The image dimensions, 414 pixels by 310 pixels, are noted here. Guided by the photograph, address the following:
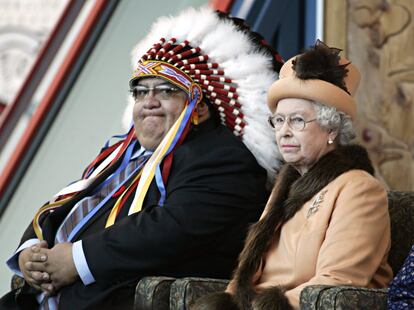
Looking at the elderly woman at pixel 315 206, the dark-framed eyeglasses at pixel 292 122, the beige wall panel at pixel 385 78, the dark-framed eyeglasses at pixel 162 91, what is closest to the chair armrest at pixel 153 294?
the elderly woman at pixel 315 206

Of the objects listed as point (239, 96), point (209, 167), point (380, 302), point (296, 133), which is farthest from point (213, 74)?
point (380, 302)

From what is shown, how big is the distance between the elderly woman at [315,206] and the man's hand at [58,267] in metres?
0.64

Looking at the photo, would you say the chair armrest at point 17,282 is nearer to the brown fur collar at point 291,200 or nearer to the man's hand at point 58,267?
the man's hand at point 58,267

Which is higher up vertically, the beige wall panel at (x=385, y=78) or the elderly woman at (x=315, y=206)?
the beige wall panel at (x=385, y=78)

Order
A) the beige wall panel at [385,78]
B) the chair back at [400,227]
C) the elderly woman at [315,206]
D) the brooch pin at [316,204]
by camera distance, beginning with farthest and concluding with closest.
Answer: the beige wall panel at [385,78] → the chair back at [400,227] → the brooch pin at [316,204] → the elderly woman at [315,206]

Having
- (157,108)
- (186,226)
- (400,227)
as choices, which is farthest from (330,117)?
(157,108)

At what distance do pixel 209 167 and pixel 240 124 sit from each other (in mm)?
223

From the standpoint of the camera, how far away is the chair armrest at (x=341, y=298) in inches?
96.0

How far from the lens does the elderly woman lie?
2.72 meters

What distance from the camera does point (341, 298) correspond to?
8.00 feet

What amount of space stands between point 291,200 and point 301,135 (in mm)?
182

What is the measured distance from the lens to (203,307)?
276 centimetres

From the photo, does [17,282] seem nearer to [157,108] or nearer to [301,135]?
[157,108]

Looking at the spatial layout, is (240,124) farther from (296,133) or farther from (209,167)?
(296,133)
